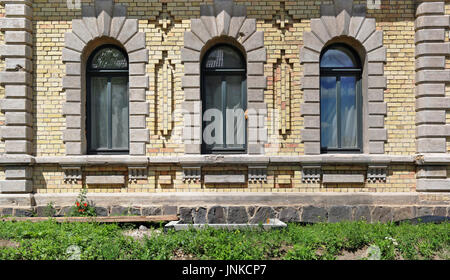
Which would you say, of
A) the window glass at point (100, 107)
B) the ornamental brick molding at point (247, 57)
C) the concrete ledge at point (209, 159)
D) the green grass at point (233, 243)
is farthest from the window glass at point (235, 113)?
the window glass at point (100, 107)

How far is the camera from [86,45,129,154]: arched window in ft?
29.4

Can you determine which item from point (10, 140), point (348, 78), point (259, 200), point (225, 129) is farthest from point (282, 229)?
point (10, 140)

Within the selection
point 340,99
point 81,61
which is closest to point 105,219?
point 81,61

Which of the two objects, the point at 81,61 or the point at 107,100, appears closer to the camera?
the point at 81,61

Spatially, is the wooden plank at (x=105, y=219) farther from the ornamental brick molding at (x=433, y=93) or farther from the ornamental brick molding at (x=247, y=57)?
the ornamental brick molding at (x=433, y=93)

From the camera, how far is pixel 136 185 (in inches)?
341

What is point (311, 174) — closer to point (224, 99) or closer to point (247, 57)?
point (224, 99)

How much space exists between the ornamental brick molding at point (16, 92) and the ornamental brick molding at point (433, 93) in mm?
8742

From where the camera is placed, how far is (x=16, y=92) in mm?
8500

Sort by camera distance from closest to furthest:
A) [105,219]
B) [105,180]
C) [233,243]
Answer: [233,243]
[105,219]
[105,180]

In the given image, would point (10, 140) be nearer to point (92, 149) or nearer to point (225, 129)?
point (92, 149)

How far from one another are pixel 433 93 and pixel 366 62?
1.59m

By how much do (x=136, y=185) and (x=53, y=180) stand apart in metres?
1.88

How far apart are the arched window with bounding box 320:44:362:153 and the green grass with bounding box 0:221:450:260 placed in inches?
101
